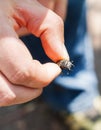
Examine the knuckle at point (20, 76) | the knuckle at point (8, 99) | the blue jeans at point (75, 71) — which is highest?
the knuckle at point (20, 76)

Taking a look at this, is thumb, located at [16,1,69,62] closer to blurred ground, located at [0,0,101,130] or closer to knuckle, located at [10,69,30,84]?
knuckle, located at [10,69,30,84]

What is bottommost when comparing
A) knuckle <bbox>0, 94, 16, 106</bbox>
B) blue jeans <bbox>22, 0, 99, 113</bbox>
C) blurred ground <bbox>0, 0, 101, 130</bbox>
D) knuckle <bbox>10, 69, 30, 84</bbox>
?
blurred ground <bbox>0, 0, 101, 130</bbox>

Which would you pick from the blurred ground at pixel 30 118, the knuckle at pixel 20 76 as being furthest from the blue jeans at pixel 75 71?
the knuckle at pixel 20 76

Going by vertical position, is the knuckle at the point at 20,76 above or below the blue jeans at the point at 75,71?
above

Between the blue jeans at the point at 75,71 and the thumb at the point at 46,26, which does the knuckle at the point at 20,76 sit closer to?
the thumb at the point at 46,26

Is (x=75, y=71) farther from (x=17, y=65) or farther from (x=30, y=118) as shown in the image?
(x=17, y=65)

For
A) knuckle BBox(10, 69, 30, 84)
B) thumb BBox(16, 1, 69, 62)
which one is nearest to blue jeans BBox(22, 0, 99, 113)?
thumb BBox(16, 1, 69, 62)
